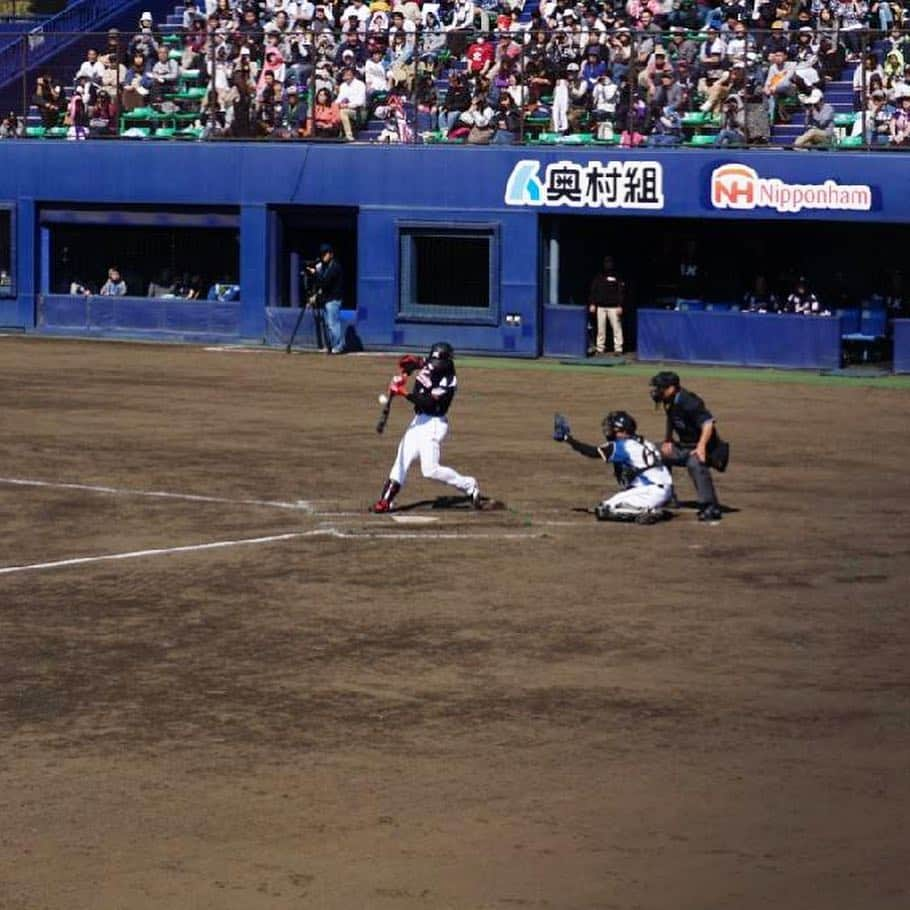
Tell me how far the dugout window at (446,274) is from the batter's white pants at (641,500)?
19.3 meters

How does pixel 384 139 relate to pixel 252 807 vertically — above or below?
above

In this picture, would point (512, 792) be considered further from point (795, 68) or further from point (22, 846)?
point (795, 68)

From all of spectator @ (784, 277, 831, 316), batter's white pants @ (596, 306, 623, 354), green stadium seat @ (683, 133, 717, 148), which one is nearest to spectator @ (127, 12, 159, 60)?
batter's white pants @ (596, 306, 623, 354)

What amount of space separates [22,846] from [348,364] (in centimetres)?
2774

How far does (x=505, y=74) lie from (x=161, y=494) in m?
19.8

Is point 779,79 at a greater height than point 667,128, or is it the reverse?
point 779,79

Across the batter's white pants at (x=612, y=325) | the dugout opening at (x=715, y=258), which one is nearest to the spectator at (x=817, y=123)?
the dugout opening at (x=715, y=258)

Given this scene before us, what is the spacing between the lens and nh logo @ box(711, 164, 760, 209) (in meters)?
37.0

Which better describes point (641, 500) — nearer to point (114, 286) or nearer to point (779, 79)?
point (779, 79)

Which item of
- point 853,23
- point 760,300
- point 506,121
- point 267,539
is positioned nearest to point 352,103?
point 506,121

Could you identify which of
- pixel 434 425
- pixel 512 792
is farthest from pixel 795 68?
pixel 512 792

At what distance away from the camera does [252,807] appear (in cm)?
1088

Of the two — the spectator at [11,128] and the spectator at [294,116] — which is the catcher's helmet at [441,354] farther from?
the spectator at [11,128]

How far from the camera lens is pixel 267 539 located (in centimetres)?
1939
